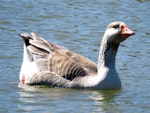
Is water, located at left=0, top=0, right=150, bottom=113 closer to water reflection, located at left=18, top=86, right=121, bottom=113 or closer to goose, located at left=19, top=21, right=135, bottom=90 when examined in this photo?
water reflection, located at left=18, top=86, right=121, bottom=113

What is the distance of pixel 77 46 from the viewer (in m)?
17.0

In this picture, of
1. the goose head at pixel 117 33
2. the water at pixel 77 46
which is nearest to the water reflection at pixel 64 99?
the water at pixel 77 46

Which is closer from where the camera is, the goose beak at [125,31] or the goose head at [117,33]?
the goose beak at [125,31]

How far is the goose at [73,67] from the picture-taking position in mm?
13914

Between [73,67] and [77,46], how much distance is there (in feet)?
9.93

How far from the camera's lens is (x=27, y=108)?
12.4 meters

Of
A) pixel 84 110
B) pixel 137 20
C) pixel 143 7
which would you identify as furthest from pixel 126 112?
pixel 143 7

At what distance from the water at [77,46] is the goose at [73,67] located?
195mm

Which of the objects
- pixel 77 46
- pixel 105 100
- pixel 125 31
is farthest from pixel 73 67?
pixel 77 46

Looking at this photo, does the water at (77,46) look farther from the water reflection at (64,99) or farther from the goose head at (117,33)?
the goose head at (117,33)

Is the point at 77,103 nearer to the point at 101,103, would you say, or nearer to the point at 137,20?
the point at 101,103

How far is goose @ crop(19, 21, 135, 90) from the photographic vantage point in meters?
13.9

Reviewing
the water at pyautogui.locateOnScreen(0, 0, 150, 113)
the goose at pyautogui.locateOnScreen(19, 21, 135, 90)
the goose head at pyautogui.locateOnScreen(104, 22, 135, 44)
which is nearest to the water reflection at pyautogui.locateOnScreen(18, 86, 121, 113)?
the water at pyautogui.locateOnScreen(0, 0, 150, 113)

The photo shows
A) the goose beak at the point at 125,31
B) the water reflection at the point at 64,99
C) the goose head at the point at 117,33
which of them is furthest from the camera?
the goose head at the point at 117,33
